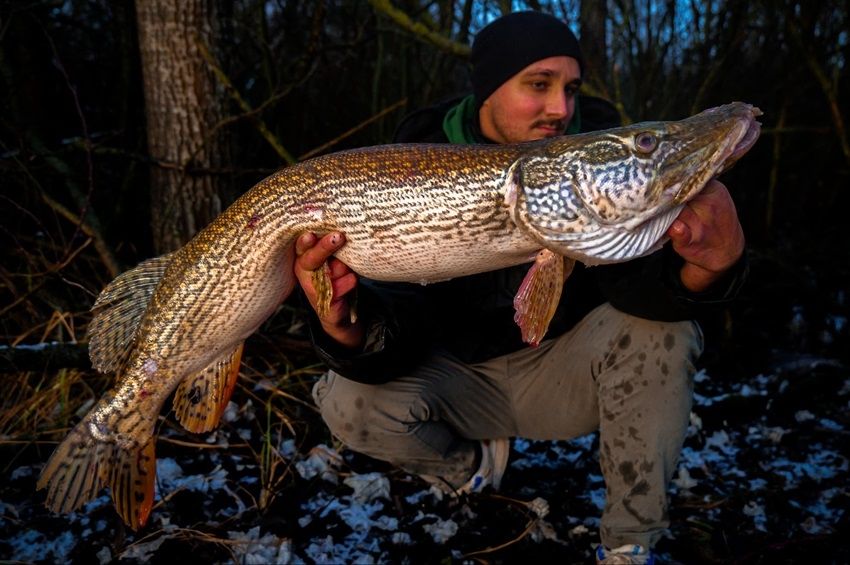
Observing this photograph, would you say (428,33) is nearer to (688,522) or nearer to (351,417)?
(351,417)

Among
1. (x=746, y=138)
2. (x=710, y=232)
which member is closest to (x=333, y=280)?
(x=710, y=232)

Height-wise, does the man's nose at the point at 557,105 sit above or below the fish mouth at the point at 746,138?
above

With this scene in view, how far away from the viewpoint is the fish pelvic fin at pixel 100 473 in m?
1.78

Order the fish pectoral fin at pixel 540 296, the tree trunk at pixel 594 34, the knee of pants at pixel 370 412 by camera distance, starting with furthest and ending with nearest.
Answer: the tree trunk at pixel 594 34
the knee of pants at pixel 370 412
the fish pectoral fin at pixel 540 296

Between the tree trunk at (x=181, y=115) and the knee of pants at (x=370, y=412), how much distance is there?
139 centimetres

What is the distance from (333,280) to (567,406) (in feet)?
3.38

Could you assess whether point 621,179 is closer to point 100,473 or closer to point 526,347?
point 526,347

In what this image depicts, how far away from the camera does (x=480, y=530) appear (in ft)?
7.55

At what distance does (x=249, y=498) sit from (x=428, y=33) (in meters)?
2.45

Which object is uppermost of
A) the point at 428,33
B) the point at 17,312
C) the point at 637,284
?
the point at 428,33

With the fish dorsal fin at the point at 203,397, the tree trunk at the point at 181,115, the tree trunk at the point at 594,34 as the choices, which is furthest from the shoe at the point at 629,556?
the tree trunk at the point at 594,34

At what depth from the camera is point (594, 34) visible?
5488 mm

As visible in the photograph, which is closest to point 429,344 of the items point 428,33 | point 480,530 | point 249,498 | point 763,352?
point 480,530

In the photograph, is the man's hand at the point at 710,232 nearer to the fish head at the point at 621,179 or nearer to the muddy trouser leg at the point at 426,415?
the fish head at the point at 621,179
